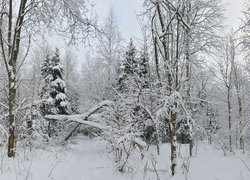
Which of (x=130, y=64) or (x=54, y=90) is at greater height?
(x=54, y=90)

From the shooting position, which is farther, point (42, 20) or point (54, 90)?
point (54, 90)

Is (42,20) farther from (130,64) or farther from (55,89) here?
(55,89)

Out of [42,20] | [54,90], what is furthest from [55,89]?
[42,20]

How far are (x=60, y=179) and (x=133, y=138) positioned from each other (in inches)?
99.7

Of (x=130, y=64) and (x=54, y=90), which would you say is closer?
(x=130, y=64)

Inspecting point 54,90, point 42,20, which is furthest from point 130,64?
point 54,90

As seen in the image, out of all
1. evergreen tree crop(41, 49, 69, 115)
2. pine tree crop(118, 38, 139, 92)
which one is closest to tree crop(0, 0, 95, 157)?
pine tree crop(118, 38, 139, 92)

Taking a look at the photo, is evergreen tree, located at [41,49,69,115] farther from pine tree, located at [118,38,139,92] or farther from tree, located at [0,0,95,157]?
tree, located at [0,0,95,157]

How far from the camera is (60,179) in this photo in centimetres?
663

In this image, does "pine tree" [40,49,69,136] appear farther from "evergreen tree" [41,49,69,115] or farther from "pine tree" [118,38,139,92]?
"pine tree" [118,38,139,92]

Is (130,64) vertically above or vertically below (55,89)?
below

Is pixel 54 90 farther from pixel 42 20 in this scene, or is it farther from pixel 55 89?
pixel 42 20

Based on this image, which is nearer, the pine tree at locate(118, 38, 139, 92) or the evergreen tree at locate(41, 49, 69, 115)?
the pine tree at locate(118, 38, 139, 92)

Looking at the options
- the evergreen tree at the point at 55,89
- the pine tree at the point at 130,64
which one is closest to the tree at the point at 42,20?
the pine tree at the point at 130,64
